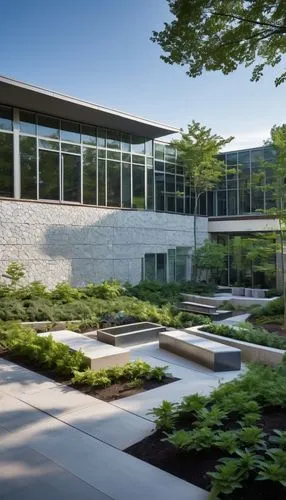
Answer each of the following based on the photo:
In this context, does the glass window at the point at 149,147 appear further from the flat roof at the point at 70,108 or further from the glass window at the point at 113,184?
the glass window at the point at 113,184

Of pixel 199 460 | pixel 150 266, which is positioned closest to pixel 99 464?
pixel 199 460

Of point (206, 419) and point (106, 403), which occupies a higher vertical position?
point (206, 419)

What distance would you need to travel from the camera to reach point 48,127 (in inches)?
752

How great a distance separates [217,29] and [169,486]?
4.68 metres

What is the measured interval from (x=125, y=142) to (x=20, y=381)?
1765cm

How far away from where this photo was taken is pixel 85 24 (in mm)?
6250

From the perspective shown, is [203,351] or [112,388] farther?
[203,351]

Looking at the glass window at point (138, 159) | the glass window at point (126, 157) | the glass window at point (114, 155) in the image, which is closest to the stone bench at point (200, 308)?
the glass window at point (114, 155)

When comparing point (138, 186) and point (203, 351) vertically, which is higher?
point (138, 186)

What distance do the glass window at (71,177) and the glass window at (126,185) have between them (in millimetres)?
2998

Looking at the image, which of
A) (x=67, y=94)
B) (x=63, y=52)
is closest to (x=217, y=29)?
(x=63, y=52)

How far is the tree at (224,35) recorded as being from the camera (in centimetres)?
446

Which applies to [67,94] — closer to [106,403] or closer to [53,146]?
[53,146]

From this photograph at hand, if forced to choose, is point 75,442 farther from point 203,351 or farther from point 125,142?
point 125,142
